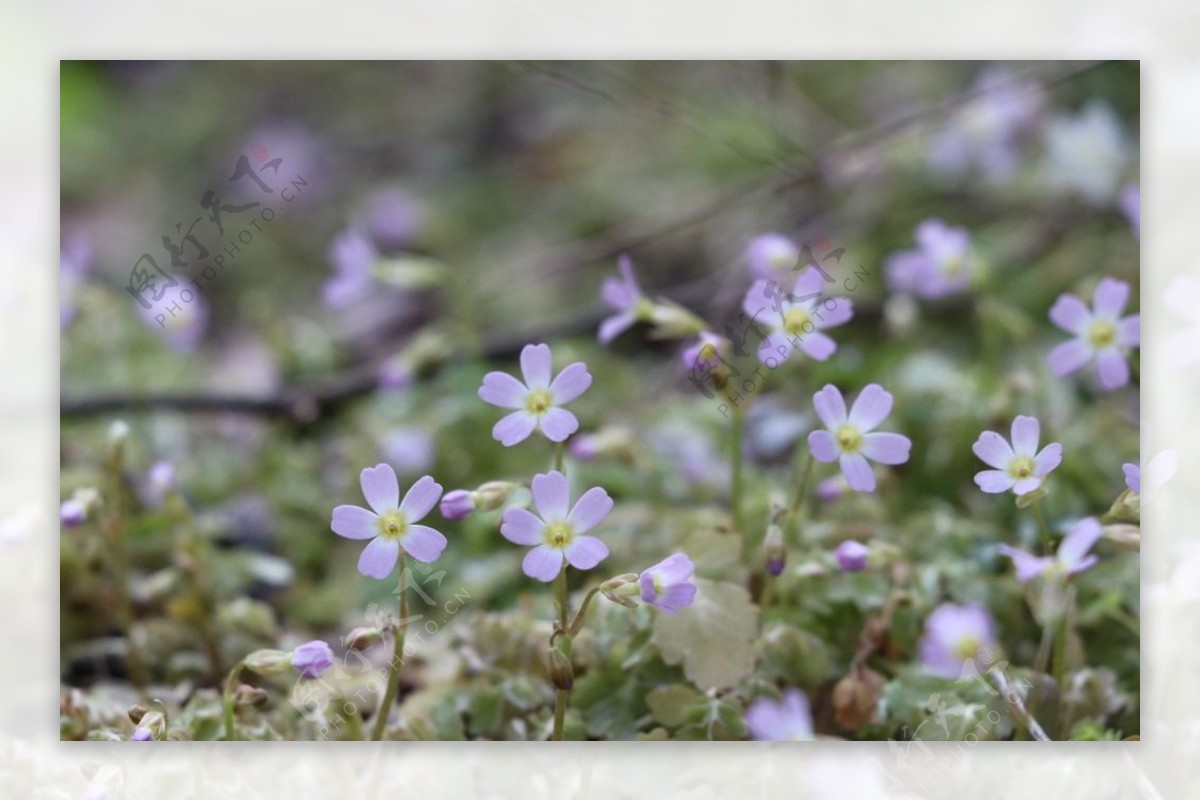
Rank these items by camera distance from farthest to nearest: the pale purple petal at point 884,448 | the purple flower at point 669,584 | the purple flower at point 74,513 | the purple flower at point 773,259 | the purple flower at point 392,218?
the purple flower at point 392,218
the purple flower at point 773,259
the purple flower at point 74,513
the pale purple petal at point 884,448
the purple flower at point 669,584

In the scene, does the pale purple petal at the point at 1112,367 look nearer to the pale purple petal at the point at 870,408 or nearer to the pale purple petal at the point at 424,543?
the pale purple petal at the point at 870,408

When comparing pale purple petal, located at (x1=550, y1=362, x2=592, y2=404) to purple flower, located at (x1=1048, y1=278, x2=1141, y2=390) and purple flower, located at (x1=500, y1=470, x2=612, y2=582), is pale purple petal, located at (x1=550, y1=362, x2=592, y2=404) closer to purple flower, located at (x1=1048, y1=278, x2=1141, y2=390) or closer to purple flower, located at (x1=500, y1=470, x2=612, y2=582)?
purple flower, located at (x1=500, y1=470, x2=612, y2=582)

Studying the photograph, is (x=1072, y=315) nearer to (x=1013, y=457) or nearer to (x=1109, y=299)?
(x=1109, y=299)

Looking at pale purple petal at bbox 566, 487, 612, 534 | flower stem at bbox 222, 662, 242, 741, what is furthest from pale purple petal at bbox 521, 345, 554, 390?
flower stem at bbox 222, 662, 242, 741

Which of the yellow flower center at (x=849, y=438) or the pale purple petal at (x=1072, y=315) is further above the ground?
the pale purple petal at (x=1072, y=315)

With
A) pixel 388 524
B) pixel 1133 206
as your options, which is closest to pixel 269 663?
pixel 388 524

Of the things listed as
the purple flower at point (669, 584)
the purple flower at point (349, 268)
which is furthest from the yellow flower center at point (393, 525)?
the purple flower at point (349, 268)

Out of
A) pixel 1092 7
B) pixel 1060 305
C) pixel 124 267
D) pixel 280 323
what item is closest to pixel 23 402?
pixel 124 267

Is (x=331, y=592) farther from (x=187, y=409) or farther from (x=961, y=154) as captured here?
(x=961, y=154)
